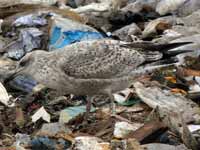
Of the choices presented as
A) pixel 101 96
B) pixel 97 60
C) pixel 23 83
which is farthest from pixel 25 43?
pixel 97 60

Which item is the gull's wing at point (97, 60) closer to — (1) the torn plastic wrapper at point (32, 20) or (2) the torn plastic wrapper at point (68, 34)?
(2) the torn plastic wrapper at point (68, 34)

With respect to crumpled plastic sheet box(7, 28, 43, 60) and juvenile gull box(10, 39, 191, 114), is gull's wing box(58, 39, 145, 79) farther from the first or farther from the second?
crumpled plastic sheet box(7, 28, 43, 60)

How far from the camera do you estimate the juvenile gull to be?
5.67 metres

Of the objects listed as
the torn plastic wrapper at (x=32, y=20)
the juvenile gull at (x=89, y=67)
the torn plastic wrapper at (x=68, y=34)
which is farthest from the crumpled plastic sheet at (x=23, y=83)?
the torn plastic wrapper at (x=32, y=20)

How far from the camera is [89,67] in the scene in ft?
18.8

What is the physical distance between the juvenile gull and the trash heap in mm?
135

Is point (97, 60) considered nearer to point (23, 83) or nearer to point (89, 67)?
point (89, 67)

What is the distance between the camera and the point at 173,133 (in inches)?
210

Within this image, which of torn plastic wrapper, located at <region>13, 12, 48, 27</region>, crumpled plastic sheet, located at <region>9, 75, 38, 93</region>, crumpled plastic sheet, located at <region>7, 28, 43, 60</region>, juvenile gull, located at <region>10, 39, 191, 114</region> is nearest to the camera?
juvenile gull, located at <region>10, 39, 191, 114</region>

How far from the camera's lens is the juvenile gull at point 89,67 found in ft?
18.6

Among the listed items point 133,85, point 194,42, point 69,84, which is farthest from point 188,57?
point 69,84

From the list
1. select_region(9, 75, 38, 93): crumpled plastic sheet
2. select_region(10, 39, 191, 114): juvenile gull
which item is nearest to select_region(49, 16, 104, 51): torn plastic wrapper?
select_region(9, 75, 38, 93): crumpled plastic sheet

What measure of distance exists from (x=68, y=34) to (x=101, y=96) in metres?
1.02

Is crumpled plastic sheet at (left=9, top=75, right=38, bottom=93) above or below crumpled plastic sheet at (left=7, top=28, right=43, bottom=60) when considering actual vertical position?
below
